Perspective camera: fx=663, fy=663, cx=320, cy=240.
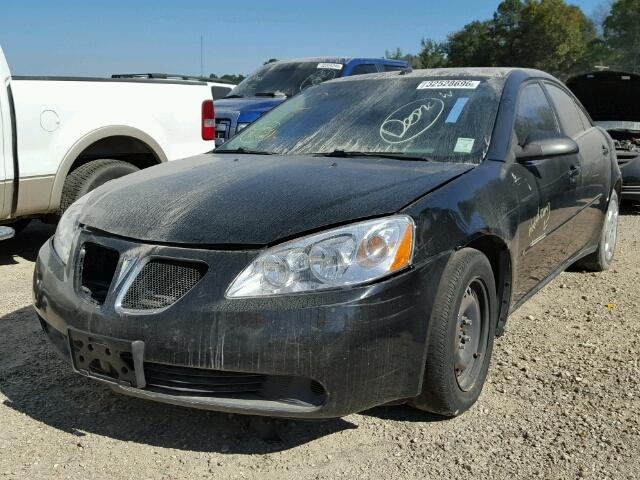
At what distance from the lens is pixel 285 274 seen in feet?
7.95

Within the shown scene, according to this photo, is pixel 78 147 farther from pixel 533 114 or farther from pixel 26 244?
pixel 533 114

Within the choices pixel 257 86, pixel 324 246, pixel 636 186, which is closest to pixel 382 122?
pixel 324 246

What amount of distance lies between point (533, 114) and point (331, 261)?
209 centimetres

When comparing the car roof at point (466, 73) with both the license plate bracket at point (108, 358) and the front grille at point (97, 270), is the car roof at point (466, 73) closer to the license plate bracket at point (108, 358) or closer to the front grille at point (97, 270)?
the front grille at point (97, 270)

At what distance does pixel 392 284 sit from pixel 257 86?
26.3ft

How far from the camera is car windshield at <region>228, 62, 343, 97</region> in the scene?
9625 mm

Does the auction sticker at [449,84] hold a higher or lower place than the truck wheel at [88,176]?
higher

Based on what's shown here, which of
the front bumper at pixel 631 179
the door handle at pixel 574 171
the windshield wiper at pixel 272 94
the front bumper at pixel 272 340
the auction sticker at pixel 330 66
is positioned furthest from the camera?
the auction sticker at pixel 330 66

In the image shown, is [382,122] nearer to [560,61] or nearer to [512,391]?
[512,391]

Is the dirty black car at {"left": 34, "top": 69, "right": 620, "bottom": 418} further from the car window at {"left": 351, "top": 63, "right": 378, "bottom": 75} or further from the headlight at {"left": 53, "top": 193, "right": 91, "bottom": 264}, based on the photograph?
the car window at {"left": 351, "top": 63, "right": 378, "bottom": 75}

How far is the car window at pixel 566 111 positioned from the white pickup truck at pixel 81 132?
3255 millimetres

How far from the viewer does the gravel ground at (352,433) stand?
8.43 ft

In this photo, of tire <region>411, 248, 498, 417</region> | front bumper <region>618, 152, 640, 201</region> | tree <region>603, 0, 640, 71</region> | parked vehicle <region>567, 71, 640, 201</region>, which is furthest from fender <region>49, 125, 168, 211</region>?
tree <region>603, 0, 640, 71</region>

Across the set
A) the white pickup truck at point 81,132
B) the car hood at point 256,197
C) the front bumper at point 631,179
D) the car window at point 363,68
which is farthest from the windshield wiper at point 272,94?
the car hood at point 256,197
